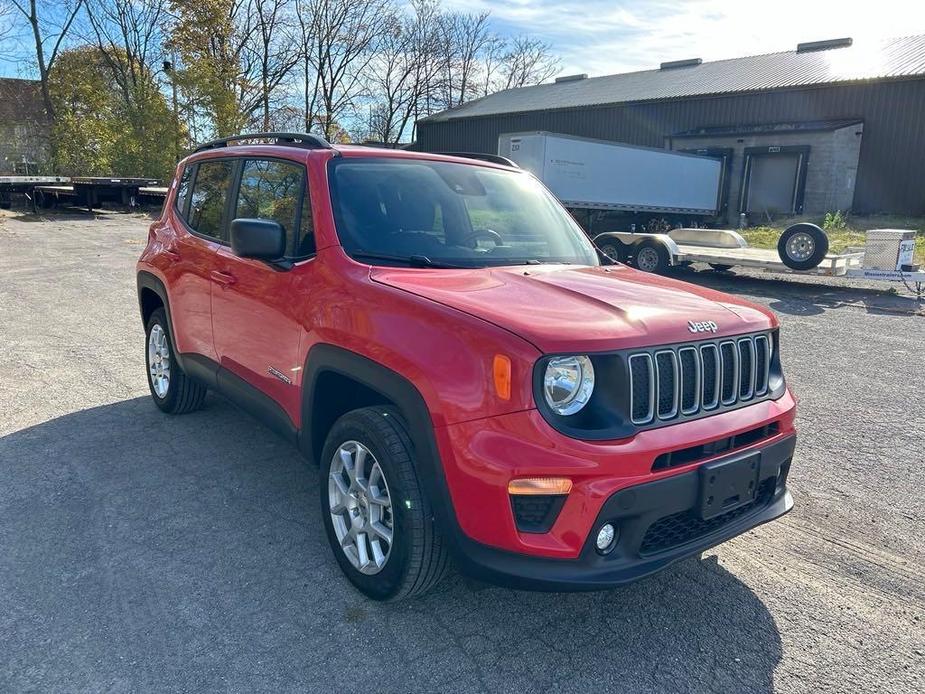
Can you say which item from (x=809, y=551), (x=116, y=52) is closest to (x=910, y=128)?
(x=809, y=551)

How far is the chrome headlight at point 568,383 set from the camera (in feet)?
7.57

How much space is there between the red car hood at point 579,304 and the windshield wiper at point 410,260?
3.2 inches

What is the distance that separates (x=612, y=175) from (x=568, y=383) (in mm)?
20039

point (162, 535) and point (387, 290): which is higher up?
point (387, 290)

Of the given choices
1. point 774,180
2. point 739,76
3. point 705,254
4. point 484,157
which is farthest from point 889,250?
point 739,76

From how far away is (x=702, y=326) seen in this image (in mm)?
2641

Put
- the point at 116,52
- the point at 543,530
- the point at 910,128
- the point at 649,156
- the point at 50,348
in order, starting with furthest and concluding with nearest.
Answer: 1. the point at 116,52
2. the point at 910,128
3. the point at 649,156
4. the point at 50,348
5. the point at 543,530

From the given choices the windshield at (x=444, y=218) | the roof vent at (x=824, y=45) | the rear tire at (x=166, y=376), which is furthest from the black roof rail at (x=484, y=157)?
the roof vent at (x=824, y=45)

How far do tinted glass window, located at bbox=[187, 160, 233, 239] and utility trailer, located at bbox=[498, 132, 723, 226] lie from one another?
13353 millimetres

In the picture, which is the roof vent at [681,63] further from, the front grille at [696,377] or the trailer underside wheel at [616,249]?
the front grille at [696,377]

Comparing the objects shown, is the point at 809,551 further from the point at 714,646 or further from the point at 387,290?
the point at 387,290

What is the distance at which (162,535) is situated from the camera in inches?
→ 133

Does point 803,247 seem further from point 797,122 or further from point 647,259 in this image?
point 797,122

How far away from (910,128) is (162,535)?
102 feet
